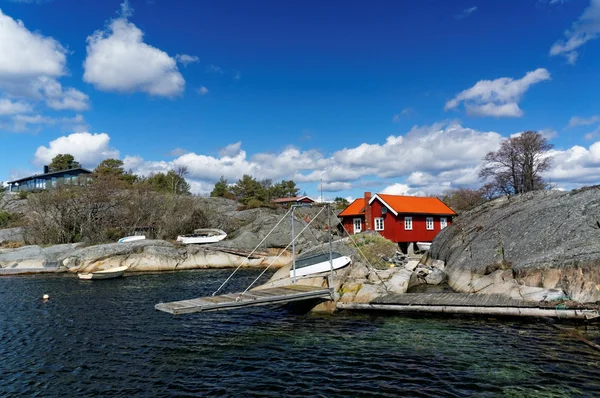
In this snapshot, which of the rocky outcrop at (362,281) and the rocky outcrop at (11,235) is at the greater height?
the rocky outcrop at (11,235)

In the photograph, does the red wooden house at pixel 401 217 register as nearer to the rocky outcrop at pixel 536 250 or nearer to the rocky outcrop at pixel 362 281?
the rocky outcrop at pixel 536 250

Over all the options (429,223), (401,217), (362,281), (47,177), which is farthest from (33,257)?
(47,177)

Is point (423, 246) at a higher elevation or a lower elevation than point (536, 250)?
lower

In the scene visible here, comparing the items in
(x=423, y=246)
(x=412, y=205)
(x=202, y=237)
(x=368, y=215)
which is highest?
(x=412, y=205)

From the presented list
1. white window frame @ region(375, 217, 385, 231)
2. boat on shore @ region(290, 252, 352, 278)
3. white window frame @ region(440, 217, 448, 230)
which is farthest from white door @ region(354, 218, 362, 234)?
boat on shore @ region(290, 252, 352, 278)

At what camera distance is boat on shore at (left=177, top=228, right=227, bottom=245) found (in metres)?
47.0

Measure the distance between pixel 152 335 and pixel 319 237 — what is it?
120ft

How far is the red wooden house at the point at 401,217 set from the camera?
44.2 meters

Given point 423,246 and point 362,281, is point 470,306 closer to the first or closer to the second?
point 362,281

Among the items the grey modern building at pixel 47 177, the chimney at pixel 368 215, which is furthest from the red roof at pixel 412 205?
the grey modern building at pixel 47 177

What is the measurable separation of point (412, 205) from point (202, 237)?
25.4 m

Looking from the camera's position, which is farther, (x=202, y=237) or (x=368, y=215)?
(x=202, y=237)

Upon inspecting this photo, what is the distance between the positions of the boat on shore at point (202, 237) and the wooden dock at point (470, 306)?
3056 cm

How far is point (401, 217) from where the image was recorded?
146 feet
